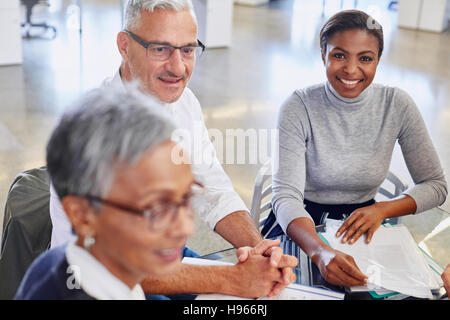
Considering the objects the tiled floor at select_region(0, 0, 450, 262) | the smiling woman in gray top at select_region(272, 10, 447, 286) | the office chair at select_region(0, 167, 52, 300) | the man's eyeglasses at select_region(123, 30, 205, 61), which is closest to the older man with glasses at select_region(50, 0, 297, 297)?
the man's eyeglasses at select_region(123, 30, 205, 61)

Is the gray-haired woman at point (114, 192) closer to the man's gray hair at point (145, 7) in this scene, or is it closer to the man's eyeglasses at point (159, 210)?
the man's eyeglasses at point (159, 210)

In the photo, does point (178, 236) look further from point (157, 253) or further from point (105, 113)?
point (105, 113)

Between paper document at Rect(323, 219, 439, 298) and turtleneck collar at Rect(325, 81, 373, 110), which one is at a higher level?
turtleneck collar at Rect(325, 81, 373, 110)

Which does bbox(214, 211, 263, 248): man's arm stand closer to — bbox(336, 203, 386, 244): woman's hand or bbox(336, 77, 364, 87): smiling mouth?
bbox(336, 203, 386, 244): woman's hand

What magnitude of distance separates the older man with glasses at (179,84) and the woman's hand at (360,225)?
9.6 inches

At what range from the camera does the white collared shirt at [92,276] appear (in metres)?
0.99

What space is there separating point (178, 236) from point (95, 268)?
0.16 metres

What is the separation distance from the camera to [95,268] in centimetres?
99

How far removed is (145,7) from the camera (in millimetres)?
1702

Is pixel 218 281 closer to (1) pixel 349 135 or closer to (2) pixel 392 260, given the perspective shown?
(2) pixel 392 260

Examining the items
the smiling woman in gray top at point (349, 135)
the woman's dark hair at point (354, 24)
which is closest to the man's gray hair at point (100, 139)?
the smiling woman in gray top at point (349, 135)

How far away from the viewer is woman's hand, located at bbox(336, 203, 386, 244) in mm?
1683

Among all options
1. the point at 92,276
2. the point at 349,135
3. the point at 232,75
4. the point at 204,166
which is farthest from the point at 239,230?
the point at 232,75
